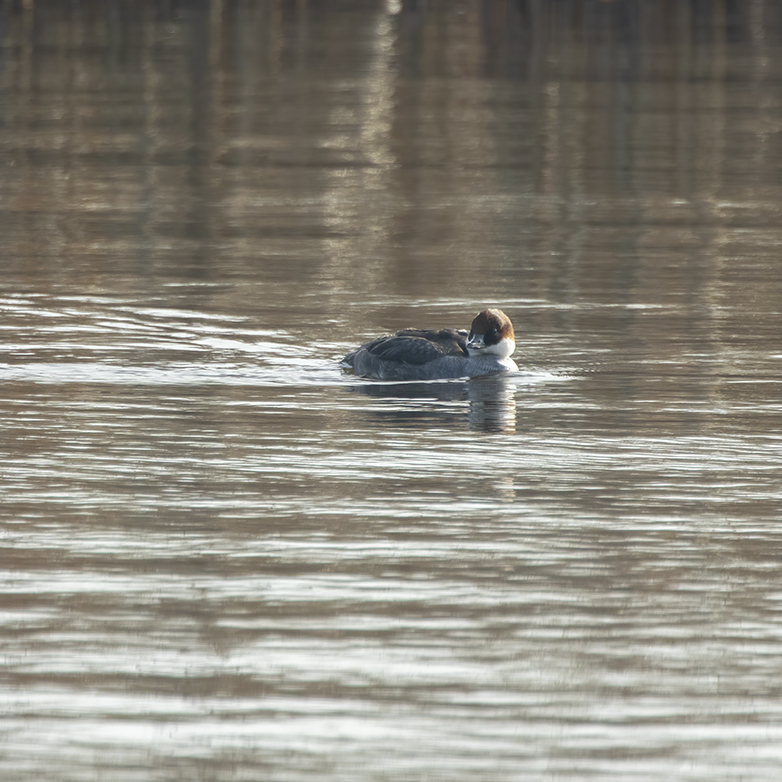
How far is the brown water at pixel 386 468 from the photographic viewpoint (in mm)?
6879

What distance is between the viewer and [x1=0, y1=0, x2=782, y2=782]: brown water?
688 cm

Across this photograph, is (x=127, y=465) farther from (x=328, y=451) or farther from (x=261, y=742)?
(x=261, y=742)

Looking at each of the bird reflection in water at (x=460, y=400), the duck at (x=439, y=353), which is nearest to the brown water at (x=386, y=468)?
the bird reflection in water at (x=460, y=400)

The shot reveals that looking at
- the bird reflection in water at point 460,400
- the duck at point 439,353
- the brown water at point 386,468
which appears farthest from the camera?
the duck at point 439,353

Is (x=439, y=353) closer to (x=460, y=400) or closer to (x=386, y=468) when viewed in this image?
(x=460, y=400)

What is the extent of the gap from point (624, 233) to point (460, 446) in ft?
33.5

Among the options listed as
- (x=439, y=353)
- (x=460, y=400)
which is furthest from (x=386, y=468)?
(x=439, y=353)

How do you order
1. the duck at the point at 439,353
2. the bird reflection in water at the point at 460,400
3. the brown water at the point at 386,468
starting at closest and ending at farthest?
the brown water at the point at 386,468
the bird reflection in water at the point at 460,400
the duck at the point at 439,353

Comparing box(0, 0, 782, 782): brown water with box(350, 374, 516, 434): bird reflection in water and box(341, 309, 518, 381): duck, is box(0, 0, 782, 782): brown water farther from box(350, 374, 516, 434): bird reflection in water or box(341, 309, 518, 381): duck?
box(341, 309, 518, 381): duck

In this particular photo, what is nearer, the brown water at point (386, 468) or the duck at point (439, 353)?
the brown water at point (386, 468)

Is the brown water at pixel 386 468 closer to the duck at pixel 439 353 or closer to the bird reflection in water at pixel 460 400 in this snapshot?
the bird reflection in water at pixel 460 400

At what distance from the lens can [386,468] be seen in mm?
10867

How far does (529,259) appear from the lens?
19.6 m

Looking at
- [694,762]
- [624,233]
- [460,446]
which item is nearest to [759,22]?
[624,233]
